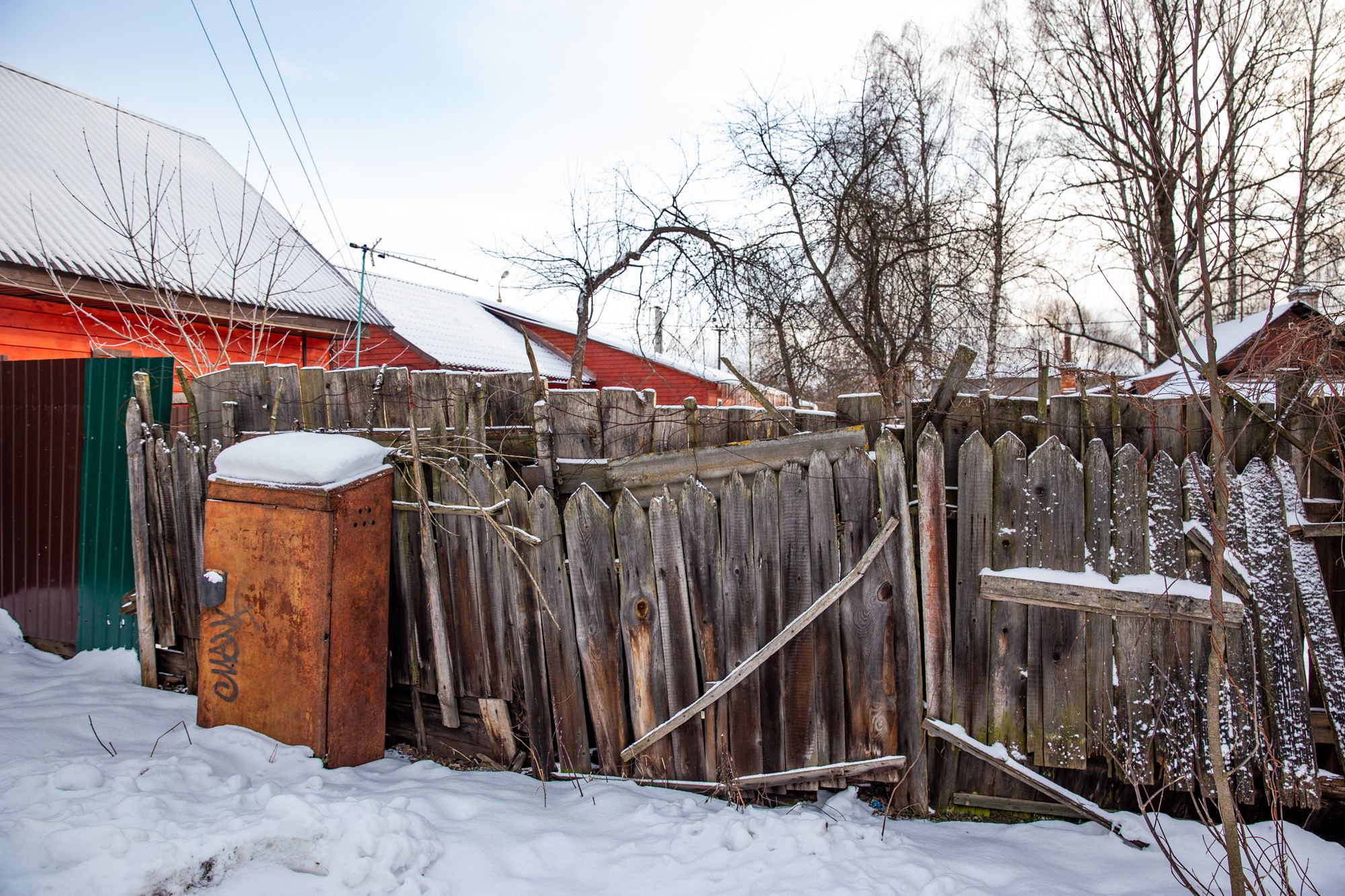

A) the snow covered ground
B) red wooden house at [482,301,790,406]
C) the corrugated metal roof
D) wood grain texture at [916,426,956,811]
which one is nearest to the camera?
the snow covered ground

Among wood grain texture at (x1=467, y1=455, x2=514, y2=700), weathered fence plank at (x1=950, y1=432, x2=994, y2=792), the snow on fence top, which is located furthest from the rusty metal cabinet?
weathered fence plank at (x1=950, y1=432, x2=994, y2=792)

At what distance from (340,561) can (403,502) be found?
0.47 meters

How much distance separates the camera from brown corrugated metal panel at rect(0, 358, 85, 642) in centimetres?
432

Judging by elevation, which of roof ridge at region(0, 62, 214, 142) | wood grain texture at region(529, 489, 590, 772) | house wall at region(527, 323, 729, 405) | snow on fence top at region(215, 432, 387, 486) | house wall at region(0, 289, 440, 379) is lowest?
wood grain texture at region(529, 489, 590, 772)

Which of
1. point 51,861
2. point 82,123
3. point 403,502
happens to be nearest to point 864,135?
Answer: point 403,502

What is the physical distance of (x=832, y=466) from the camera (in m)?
2.94

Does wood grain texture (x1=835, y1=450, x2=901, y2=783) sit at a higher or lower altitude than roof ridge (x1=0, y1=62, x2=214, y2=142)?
lower

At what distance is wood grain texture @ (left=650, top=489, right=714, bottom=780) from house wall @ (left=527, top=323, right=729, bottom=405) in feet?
54.2

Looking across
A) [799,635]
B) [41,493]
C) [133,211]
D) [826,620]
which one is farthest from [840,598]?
[133,211]

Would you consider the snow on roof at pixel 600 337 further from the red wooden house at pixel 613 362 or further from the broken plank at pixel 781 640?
the broken plank at pixel 781 640

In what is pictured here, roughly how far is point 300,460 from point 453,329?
15499 mm

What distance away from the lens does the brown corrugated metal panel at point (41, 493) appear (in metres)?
4.32

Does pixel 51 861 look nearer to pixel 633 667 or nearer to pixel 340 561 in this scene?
pixel 340 561

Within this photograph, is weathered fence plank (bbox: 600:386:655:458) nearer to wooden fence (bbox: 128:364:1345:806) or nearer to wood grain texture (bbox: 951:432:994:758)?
wooden fence (bbox: 128:364:1345:806)
